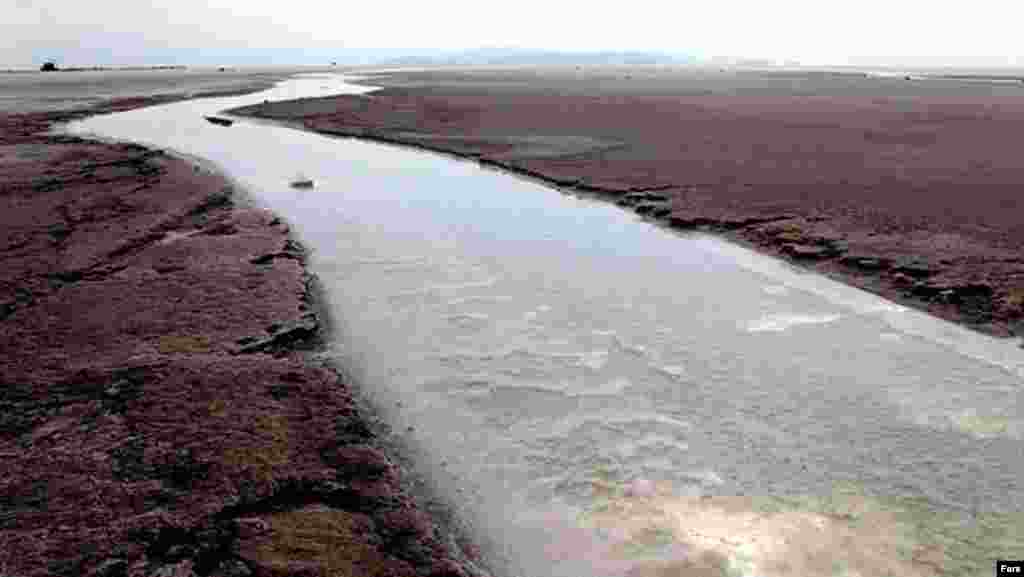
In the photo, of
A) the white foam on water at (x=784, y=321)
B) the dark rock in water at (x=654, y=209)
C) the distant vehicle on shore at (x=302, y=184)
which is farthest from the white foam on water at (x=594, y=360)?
the distant vehicle on shore at (x=302, y=184)

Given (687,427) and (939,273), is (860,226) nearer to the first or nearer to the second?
(939,273)

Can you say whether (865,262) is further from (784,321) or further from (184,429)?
(184,429)

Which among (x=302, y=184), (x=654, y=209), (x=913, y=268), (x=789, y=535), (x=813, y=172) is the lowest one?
(x=789, y=535)

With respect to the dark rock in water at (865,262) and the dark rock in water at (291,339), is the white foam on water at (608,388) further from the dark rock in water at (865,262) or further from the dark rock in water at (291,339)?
the dark rock in water at (865,262)

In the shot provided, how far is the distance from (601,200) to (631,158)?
6.92 metres

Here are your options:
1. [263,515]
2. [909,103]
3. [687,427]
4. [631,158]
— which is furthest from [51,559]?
[909,103]

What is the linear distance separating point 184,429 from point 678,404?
5.17 meters

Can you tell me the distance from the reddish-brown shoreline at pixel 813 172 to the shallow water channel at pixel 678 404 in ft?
4.04

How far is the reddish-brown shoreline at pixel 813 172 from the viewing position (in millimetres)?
13156

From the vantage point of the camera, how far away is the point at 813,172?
2305 cm

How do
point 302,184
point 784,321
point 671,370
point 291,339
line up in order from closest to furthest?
point 671,370 → point 291,339 → point 784,321 → point 302,184

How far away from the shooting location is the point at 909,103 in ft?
182

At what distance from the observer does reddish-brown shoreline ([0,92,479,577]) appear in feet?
18.3

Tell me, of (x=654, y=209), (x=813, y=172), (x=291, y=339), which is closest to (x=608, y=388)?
(x=291, y=339)
